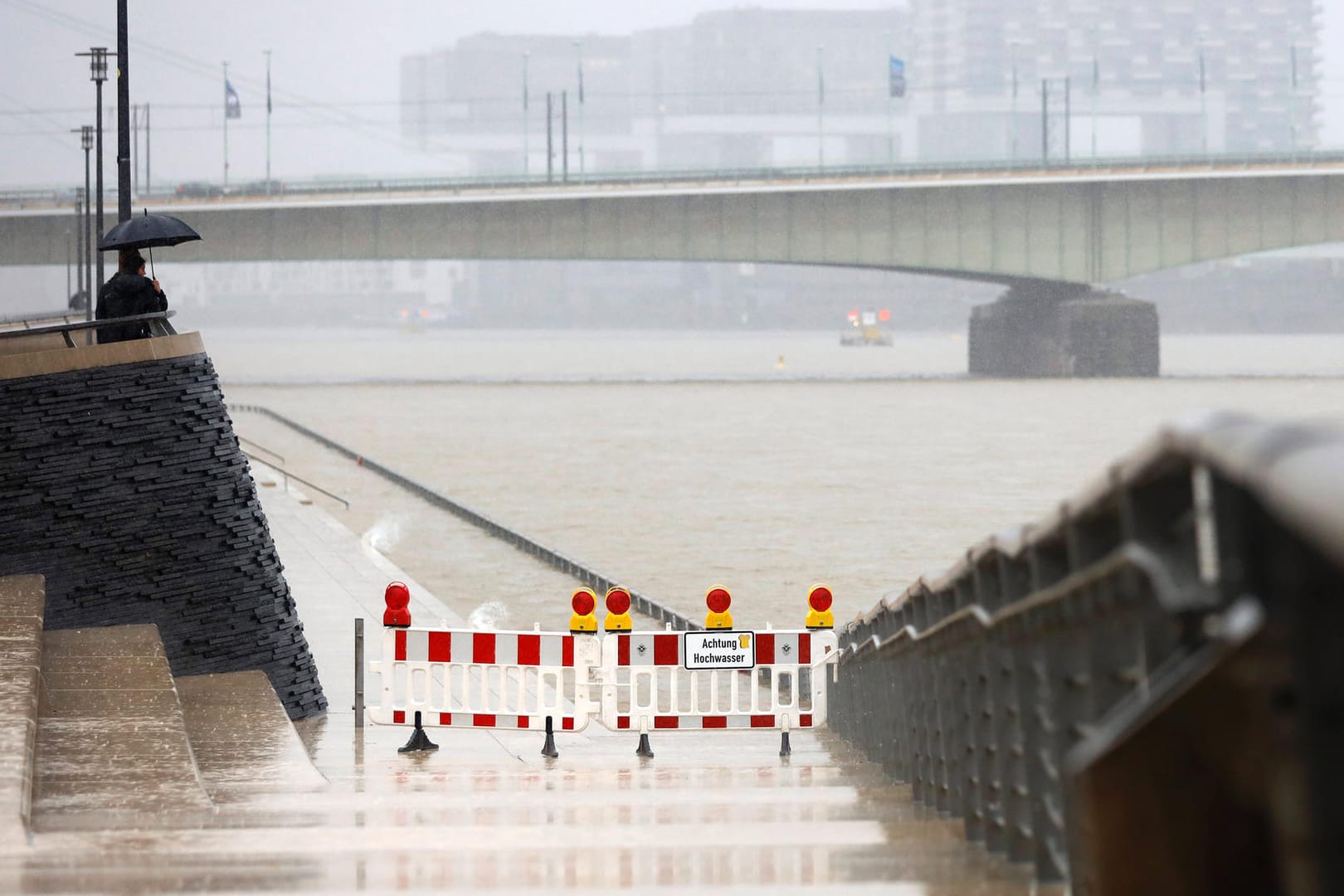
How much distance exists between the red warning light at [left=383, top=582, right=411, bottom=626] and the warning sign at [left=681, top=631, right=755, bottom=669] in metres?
1.73

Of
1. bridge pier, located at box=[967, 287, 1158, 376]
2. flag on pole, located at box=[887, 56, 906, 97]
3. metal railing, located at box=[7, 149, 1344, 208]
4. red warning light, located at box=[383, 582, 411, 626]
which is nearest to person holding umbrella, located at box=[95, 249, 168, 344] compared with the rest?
red warning light, located at box=[383, 582, 411, 626]

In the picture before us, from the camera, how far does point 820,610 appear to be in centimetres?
1184

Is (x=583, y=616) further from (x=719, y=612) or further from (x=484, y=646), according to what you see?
(x=719, y=612)

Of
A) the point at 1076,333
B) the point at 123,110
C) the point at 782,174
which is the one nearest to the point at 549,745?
the point at 123,110

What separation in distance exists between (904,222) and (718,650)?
6887 cm

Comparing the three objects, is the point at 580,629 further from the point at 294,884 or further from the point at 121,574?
the point at 294,884

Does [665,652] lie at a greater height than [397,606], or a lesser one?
lesser

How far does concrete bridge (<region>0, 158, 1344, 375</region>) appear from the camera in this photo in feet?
255

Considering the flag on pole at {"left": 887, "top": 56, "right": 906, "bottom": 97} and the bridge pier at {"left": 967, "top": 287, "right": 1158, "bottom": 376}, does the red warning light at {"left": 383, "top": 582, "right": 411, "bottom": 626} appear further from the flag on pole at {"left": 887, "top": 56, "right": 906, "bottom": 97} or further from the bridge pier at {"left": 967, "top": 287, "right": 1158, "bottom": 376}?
the flag on pole at {"left": 887, "top": 56, "right": 906, "bottom": 97}

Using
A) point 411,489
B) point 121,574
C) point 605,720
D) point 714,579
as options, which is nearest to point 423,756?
point 605,720

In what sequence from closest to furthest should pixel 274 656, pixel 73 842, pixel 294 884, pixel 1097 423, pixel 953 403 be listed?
pixel 294 884
pixel 73 842
pixel 274 656
pixel 1097 423
pixel 953 403

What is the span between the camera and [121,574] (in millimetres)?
11570

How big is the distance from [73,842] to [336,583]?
14.9m

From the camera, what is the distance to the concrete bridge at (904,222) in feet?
255
